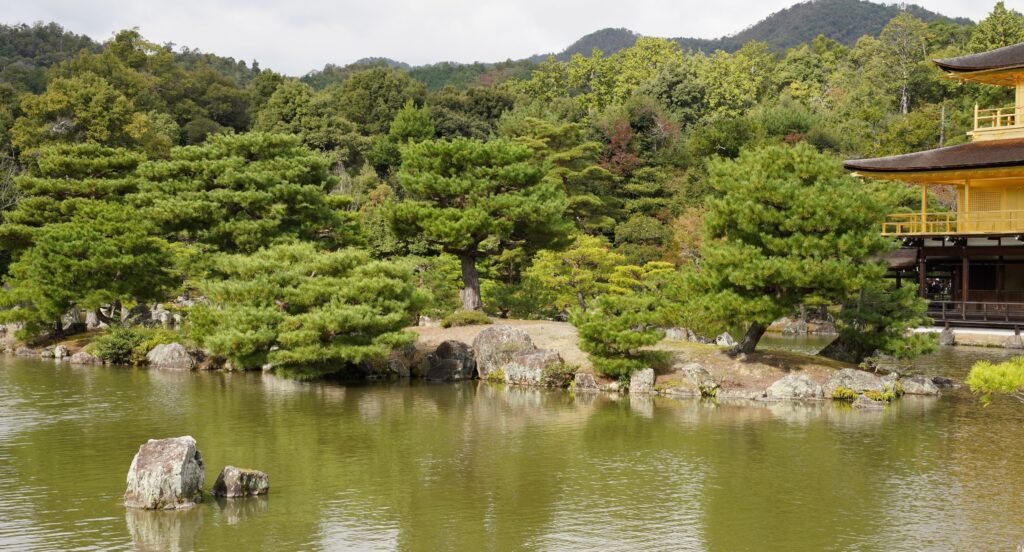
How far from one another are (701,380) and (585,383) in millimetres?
2490

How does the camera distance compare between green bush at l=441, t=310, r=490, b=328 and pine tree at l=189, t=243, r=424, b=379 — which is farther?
green bush at l=441, t=310, r=490, b=328

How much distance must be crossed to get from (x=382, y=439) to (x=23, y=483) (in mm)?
5351

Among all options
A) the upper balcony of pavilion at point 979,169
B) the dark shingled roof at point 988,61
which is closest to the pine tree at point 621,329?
the upper balcony of pavilion at point 979,169

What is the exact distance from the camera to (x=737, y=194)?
20766 mm

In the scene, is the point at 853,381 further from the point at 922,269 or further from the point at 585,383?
the point at 922,269

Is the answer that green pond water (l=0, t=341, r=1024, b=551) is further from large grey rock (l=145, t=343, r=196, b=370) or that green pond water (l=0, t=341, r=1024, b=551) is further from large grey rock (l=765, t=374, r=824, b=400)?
large grey rock (l=145, t=343, r=196, b=370)

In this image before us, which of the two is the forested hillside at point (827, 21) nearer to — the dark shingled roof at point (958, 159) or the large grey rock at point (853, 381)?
the dark shingled roof at point (958, 159)

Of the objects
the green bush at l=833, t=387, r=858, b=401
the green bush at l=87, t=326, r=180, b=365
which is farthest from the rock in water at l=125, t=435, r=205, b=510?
the green bush at l=87, t=326, r=180, b=365

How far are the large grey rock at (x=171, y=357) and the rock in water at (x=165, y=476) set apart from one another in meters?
13.1

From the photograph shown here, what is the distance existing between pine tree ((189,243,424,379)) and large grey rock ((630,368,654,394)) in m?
4.93

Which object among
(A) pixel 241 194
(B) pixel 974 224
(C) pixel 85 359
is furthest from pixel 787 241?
(C) pixel 85 359

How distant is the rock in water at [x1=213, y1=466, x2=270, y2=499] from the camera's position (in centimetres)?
1256

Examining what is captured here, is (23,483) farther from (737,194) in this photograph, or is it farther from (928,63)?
(928,63)

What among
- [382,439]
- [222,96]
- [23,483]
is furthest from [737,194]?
[222,96]
